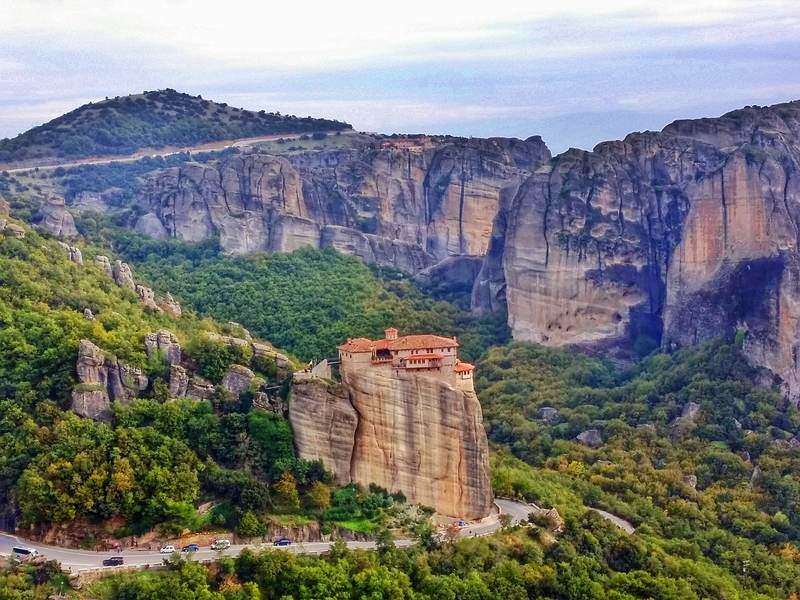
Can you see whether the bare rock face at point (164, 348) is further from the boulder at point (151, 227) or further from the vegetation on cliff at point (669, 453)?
the boulder at point (151, 227)

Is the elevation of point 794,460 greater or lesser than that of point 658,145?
lesser

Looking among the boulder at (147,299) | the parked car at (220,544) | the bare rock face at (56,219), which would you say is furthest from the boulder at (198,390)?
the bare rock face at (56,219)

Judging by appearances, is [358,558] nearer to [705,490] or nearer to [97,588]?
[97,588]

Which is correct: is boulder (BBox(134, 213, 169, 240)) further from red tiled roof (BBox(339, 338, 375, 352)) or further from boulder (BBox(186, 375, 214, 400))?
red tiled roof (BBox(339, 338, 375, 352))

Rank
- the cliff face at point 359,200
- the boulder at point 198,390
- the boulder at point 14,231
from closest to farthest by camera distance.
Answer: the boulder at point 198,390, the boulder at point 14,231, the cliff face at point 359,200

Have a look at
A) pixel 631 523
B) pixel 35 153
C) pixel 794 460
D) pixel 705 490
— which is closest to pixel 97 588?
pixel 631 523

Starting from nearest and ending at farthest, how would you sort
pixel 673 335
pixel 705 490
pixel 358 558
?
pixel 358 558 → pixel 705 490 → pixel 673 335
